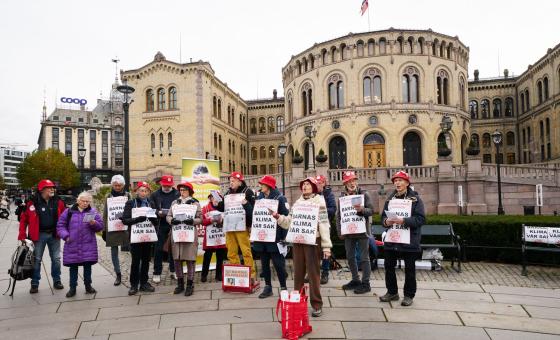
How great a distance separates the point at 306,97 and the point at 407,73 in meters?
9.97

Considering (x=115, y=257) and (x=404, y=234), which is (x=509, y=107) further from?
(x=115, y=257)

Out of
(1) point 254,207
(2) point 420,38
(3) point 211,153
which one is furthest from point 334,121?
(1) point 254,207

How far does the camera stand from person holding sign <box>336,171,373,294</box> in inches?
297

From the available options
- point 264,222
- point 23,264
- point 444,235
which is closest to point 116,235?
point 23,264

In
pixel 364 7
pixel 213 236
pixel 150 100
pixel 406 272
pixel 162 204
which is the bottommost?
pixel 406 272

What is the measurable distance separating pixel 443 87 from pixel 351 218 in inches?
1391

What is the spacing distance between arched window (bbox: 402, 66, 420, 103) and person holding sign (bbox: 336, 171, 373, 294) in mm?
31920

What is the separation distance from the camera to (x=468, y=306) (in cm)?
674

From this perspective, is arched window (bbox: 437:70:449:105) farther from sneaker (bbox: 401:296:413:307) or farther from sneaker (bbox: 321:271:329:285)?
sneaker (bbox: 401:296:413:307)

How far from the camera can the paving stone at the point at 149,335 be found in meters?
5.58

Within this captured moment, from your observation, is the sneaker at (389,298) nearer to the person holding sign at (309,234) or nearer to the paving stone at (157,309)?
the person holding sign at (309,234)

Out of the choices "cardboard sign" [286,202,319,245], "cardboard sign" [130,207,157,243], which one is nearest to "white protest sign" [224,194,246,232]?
"cardboard sign" [130,207,157,243]

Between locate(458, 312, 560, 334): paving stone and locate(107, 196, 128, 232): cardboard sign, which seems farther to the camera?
locate(107, 196, 128, 232): cardboard sign

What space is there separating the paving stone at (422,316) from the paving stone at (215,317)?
6.07 feet
